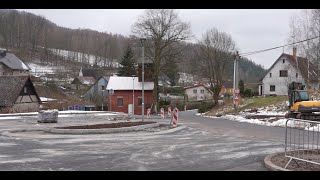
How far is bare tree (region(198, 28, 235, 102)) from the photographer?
61281 mm

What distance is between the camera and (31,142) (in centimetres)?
1727

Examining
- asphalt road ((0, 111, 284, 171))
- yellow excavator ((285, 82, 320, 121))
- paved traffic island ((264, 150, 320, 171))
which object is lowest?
asphalt road ((0, 111, 284, 171))

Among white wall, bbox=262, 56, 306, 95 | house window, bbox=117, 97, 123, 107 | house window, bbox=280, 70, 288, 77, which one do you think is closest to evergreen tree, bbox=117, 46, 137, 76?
house window, bbox=117, 97, 123, 107

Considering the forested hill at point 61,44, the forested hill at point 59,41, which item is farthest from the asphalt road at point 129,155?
the forested hill at point 59,41

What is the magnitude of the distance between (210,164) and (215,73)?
50.9 meters


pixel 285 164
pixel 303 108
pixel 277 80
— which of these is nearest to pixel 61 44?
pixel 277 80

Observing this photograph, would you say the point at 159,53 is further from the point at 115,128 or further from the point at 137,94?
the point at 115,128

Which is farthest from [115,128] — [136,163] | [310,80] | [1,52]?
[1,52]

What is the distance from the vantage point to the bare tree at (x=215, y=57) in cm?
6128

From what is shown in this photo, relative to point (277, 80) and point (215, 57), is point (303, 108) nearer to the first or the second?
point (215, 57)

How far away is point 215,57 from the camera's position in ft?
201

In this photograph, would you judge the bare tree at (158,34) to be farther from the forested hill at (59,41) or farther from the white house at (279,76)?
the forested hill at (59,41)

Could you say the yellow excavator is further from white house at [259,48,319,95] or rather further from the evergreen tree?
the evergreen tree

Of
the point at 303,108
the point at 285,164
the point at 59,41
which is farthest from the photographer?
the point at 59,41
